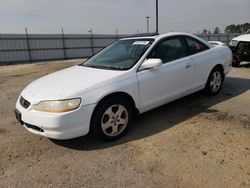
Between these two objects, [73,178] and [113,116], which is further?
[113,116]

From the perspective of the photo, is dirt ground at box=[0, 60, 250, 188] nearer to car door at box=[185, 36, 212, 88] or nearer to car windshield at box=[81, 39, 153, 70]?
car door at box=[185, 36, 212, 88]

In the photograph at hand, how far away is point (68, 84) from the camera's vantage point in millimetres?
3633

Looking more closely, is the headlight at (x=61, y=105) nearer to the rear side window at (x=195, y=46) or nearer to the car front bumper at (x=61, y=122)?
the car front bumper at (x=61, y=122)

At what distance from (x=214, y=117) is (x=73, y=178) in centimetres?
266

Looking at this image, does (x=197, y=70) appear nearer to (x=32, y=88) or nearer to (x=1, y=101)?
(x=32, y=88)

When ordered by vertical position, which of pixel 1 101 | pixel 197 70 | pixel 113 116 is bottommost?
pixel 1 101

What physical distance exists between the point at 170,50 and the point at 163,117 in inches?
47.0

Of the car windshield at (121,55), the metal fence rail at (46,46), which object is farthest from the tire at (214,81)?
the metal fence rail at (46,46)

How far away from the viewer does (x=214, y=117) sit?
444 centimetres

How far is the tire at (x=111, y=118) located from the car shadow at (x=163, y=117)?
0.13 meters

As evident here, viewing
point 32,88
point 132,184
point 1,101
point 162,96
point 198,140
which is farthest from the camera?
point 1,101

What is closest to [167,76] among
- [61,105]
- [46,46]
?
[61,105]

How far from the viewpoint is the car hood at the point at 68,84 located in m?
3.39

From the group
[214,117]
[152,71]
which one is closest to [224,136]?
[214,117]
